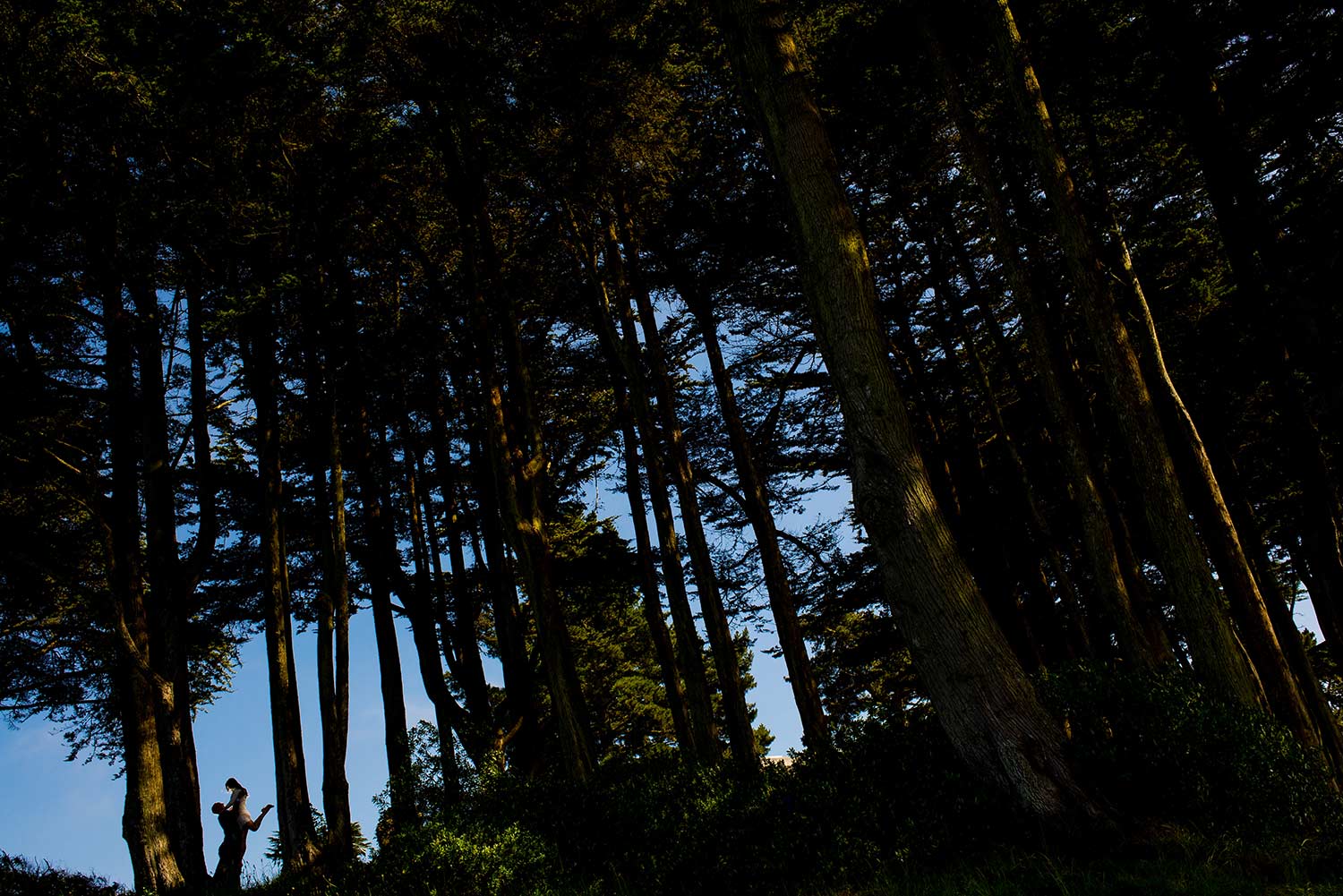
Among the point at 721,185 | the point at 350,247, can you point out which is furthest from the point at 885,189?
the point at 350,247

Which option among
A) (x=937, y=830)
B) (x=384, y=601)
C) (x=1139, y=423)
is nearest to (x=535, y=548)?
(x=384, y=601)

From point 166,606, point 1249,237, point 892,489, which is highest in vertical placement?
point 1249,237

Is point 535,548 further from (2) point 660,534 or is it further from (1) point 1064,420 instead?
(1) point 1064,420

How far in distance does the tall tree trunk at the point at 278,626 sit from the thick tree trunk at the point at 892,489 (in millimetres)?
8540

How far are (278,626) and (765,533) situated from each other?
7.53 metres

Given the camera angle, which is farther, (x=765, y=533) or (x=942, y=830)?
(x=765, y=533)

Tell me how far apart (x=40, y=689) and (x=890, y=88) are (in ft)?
61.3

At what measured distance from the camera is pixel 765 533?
13.2 m

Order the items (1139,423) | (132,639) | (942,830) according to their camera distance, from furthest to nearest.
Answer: (132,639) → (1139,423) → (942,830)

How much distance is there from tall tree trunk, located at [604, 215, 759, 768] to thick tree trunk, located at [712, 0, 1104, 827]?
5290mm

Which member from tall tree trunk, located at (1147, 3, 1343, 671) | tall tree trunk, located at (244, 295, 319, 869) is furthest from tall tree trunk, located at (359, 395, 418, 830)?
tall tree trunk, located at (1147, 3, 1343, 671)

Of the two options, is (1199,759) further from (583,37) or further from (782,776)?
(583,37)

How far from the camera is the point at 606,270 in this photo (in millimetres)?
14328

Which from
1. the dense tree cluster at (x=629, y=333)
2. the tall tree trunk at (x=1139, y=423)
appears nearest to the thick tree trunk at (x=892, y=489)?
the dense tree cluster at (x=629, y=333)
